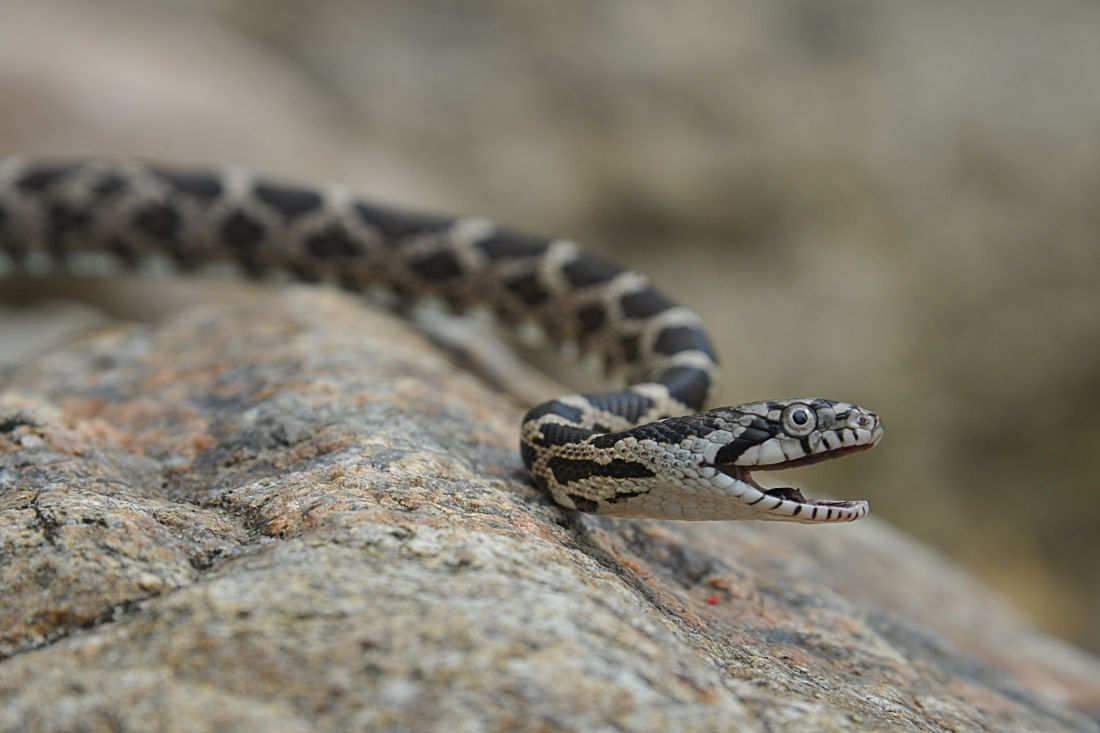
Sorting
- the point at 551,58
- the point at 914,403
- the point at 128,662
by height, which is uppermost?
the point at 551,58

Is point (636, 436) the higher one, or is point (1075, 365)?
point (1075, 365)

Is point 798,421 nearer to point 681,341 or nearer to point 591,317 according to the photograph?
point 681,341

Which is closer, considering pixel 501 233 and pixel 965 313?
pixel 501 233

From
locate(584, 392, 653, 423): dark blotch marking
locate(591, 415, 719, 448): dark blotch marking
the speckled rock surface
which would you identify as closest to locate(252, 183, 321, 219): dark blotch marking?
the speckled rock surface

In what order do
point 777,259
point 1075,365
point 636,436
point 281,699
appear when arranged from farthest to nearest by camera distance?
point 777,259 → point 1075,365 → point 636,436 → point 281,699

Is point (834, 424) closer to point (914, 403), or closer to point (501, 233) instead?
point (501, 233)

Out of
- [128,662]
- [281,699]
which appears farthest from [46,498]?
[281,699]

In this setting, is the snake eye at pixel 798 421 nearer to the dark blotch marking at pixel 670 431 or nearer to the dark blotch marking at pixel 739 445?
the dark blotch marking at pixel 739 445
